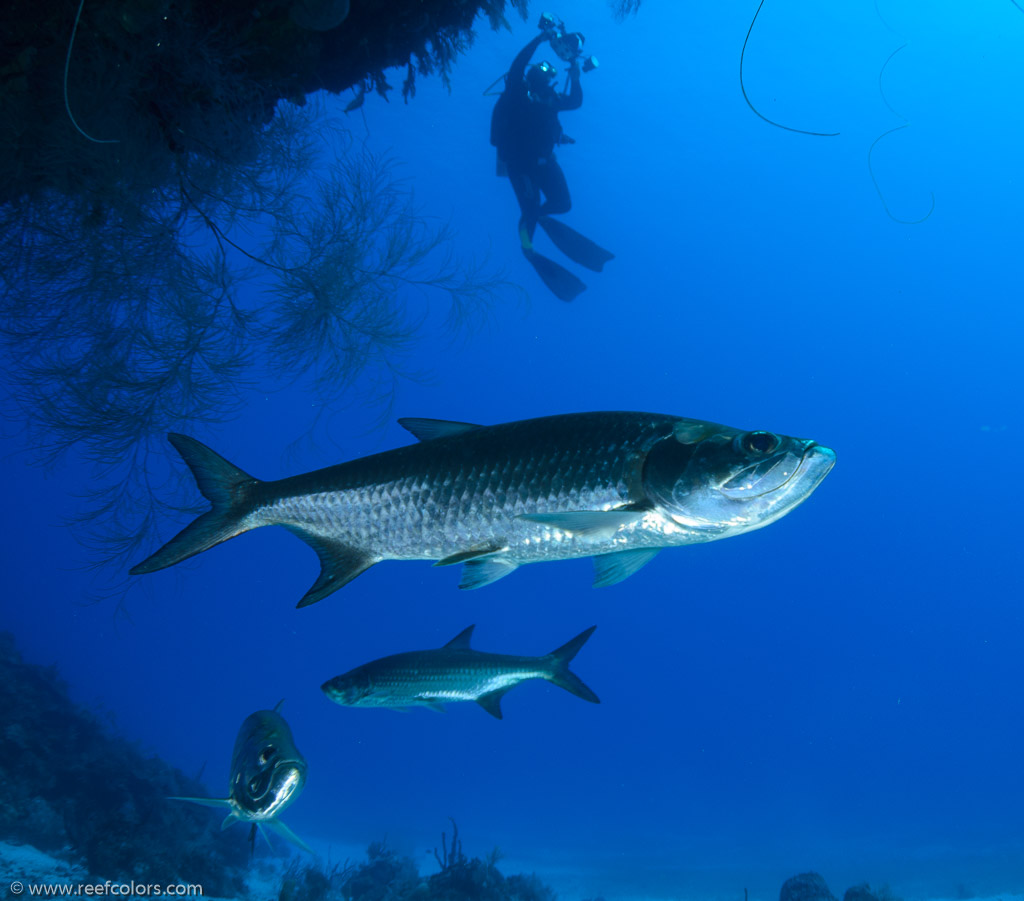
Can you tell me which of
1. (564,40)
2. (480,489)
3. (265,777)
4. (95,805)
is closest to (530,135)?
(564,40)

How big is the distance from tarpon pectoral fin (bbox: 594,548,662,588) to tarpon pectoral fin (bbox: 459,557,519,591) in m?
0.37

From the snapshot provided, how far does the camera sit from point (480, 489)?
2.15 m

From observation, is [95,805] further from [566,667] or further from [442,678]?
[566,667]

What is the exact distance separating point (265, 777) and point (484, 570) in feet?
8.66

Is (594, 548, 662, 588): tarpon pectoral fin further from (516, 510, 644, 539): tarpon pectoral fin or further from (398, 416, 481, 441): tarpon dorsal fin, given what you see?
(398, 416, 481, 441): tarpon dorsal fin

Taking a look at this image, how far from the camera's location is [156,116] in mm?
4801

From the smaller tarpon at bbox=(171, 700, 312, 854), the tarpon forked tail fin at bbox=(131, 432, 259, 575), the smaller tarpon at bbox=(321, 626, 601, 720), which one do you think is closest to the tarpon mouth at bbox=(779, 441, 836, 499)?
the tarpon forked tail fin at bbox=(131, 432, 259, 575)

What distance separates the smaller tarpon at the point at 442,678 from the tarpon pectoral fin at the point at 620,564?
2.48 m

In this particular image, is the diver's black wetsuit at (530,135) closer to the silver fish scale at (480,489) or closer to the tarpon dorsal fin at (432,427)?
the tarpon dorsal fin at (432,427)

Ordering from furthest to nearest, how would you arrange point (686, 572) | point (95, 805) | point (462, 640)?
point (686, 572), point (95, 805), point (462, 640)

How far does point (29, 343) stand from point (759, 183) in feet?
160

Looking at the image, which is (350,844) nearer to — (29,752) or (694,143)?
(29,752)

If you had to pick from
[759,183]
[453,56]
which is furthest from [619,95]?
[453,56]

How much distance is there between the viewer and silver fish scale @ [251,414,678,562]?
211 cm
